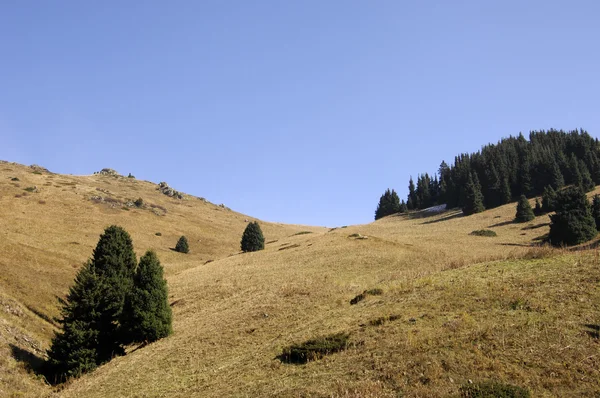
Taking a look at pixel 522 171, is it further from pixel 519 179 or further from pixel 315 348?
pixel 315 348

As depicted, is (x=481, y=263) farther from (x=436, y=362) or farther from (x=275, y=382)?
(x=275, y=382)

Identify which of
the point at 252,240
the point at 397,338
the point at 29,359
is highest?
the point at 252,240

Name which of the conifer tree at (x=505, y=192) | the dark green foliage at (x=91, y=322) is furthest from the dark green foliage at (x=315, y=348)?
the conifer tree at (x=505, y=192)

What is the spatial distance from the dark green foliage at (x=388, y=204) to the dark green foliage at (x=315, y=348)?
143 m

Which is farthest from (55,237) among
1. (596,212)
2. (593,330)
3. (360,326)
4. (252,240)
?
(596,212)

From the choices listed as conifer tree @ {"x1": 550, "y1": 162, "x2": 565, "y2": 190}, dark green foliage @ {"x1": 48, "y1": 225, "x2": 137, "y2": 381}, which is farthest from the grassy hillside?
conifer tree @ {"x1": 550, "y1": 162, "x2": 565, "y2": 190}

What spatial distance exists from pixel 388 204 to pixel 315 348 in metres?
149

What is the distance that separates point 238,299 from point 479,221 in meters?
76.3

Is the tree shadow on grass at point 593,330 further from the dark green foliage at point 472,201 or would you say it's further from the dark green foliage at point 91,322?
the dark green foliage at point 472,201

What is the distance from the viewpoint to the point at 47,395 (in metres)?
21.3

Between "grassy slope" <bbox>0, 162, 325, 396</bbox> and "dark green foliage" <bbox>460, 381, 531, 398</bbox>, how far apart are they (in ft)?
72.3

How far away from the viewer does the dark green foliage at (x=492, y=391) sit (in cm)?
1064

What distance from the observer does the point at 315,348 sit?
653 inches

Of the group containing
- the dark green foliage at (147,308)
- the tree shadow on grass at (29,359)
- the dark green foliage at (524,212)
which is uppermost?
the dark green foliage at (524,212)
